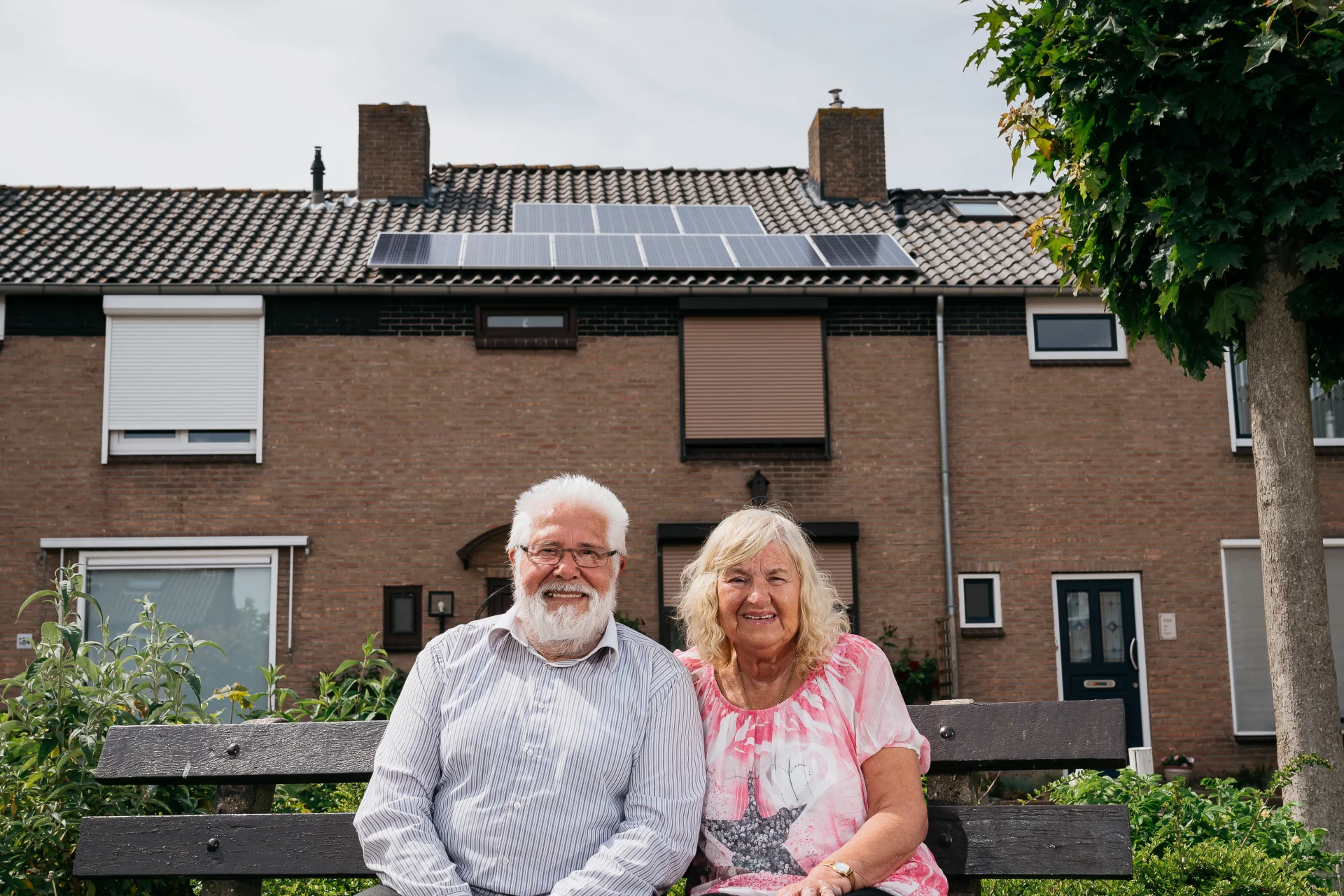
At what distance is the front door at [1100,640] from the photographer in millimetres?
14625

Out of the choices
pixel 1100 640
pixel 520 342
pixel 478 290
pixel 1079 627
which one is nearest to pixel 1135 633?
pixel 1100 640

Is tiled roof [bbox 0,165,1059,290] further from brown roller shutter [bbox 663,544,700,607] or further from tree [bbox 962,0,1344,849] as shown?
tree [bbox 962,0,1344,849]

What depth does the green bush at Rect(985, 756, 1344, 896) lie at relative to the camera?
4.48m

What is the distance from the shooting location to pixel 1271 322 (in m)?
6.36

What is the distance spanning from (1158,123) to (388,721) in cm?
460

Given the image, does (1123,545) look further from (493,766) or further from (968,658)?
(493,766)

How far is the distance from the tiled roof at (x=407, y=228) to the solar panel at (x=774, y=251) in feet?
0.58

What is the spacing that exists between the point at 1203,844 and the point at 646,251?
450 inches

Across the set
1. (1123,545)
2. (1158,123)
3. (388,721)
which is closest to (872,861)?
(388,721)

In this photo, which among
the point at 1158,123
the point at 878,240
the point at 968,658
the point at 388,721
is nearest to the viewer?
the point at 388,721

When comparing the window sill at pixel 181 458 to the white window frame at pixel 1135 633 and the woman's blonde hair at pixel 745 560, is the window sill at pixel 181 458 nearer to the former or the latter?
the white window frame at pixel 1135 633

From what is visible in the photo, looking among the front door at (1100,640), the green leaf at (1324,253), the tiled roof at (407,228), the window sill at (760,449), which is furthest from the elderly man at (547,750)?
the front door at (1100,640)

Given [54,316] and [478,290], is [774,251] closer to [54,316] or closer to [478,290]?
[478,290]

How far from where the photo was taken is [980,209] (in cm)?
1798
